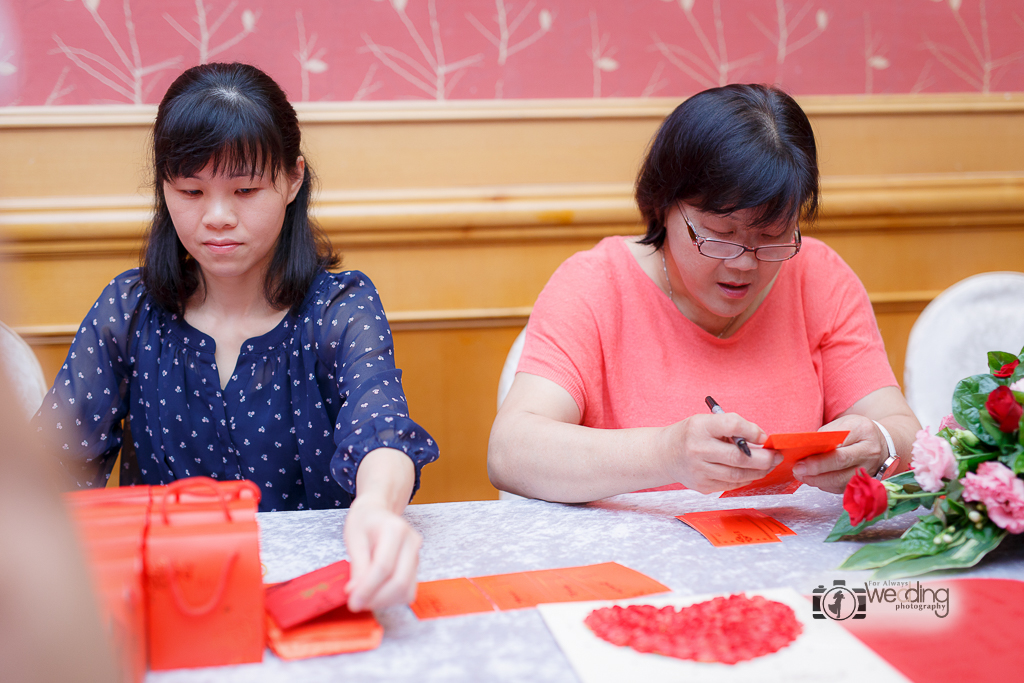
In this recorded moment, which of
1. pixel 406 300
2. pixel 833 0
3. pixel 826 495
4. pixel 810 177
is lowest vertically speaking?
pixel 826 495

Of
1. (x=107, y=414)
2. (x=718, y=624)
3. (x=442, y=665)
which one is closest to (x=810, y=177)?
(x=718, y=624)

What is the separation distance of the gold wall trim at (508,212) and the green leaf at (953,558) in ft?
3.83

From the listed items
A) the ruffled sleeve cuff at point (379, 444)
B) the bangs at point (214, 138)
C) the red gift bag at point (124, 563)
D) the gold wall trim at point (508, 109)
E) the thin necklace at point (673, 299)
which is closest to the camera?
the red gift bag at point (124, 563)

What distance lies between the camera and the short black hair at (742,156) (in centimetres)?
114

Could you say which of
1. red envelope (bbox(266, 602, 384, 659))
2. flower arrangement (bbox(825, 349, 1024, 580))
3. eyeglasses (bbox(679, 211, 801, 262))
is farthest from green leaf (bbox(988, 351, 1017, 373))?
red envelope (bbox(266, 602, 384, 659))

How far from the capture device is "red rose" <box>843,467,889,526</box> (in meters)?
0.82

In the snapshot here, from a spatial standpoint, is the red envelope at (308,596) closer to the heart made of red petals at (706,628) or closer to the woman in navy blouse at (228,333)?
the heart made of red petals at (706,628)

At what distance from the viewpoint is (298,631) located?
2.20 ft

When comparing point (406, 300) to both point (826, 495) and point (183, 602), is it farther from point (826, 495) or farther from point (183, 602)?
point (183, 602)

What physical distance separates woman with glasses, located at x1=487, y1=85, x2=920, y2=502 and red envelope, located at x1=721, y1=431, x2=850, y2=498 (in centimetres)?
2

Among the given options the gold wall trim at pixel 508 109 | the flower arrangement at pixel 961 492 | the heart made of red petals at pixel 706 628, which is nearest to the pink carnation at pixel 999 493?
the flower arrangement at pixel 961 492

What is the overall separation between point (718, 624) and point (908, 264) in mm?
1626

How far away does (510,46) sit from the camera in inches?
70.9

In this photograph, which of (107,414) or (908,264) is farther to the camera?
(908,264)
